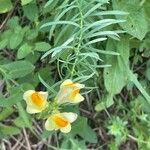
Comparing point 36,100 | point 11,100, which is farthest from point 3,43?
point 36,100

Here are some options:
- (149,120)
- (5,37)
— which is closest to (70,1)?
(5,37)

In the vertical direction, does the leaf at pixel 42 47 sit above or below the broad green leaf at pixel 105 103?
above

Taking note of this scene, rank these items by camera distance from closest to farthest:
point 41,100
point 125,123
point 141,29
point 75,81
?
point 41,100, point 75,81, point 141,29, point 125,123

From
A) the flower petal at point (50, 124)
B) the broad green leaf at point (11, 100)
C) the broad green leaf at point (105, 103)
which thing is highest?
the broad green leaf at point (11, 100)

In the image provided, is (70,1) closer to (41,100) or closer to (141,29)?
(141,29)

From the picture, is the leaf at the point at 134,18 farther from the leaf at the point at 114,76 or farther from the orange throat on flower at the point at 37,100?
the orange throat on flower at the point at 37,100

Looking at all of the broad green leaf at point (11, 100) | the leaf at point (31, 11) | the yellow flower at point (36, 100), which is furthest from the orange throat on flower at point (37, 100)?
the leaf at point (31, 11)
